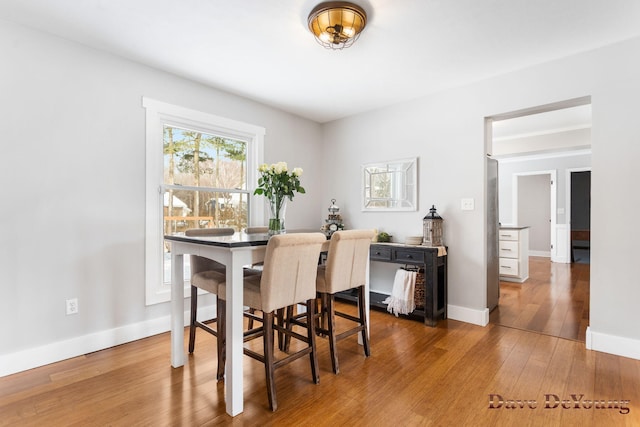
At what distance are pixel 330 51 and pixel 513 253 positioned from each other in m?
4.37

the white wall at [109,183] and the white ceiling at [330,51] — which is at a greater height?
the white ceiling at [330,51]

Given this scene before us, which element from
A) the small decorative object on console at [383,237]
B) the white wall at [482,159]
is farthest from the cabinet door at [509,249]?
the small decorative object on console at [383,237]

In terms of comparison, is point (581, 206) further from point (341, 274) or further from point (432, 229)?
point (341, 274)

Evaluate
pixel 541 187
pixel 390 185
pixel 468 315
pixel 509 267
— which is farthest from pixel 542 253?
pixel 390 185

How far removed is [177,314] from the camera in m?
2.29

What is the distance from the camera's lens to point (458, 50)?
2.62 metres

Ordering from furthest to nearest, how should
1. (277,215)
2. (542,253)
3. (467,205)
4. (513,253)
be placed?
(542,253), (513,253), (467,205), (277,215)

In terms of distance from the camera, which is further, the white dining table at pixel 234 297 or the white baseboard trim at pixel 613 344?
the white baseboard trim at pixel 613 344

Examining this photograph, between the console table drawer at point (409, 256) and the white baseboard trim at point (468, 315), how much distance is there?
0.64 metres

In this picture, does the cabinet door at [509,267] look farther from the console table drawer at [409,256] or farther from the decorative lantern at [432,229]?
the console table drawer at [409,256]

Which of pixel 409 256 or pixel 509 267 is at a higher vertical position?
pixel 409 256

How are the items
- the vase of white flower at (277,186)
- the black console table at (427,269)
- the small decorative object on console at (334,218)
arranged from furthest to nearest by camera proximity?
the small decorative object on console at (334,218), the black console table at (427,269), the vase of white flower at (277,186)

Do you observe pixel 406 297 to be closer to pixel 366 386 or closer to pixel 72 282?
pixel 366 386

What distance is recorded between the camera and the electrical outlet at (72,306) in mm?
2447
